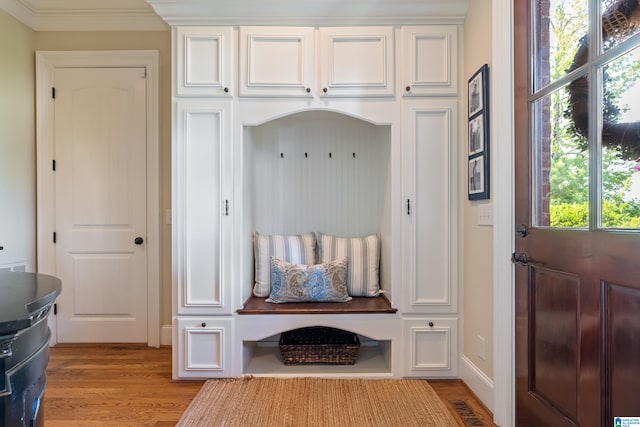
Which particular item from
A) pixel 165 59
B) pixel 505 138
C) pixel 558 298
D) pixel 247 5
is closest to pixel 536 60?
pixel 505 138

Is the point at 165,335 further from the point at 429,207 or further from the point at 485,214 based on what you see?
the point at 485,214

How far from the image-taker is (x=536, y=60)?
154 centimetres

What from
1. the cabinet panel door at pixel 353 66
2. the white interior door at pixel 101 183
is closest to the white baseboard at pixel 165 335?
the white interior door at pixel 101 183

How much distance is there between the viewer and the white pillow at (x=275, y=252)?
2.47 metres

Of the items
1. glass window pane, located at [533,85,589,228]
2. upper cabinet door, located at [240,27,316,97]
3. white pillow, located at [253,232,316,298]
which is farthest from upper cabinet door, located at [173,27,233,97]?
glass window pane, located at [533,85,589,228]

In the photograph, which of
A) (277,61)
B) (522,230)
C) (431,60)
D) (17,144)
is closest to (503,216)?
(522,230)

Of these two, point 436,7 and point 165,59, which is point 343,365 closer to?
point 436,7

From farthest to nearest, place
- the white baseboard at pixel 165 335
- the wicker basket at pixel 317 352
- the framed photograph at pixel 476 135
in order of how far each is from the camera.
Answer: the white baseboard at pixel 165 335 → the wicker basket at pixel 317 352 → the framed photograph at pixel 476 135

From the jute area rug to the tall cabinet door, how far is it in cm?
50

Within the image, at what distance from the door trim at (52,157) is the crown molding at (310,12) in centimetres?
68

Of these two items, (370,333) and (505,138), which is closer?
(505,138)

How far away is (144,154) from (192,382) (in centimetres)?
171

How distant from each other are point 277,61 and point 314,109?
1.26 feet

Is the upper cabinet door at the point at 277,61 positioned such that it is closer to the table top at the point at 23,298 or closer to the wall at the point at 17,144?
the table top at the point at 23,298
